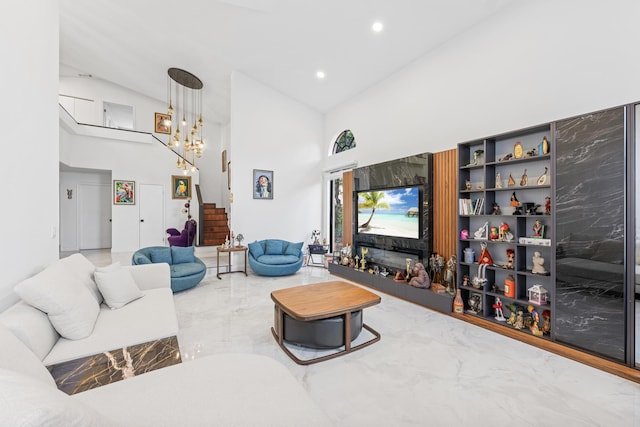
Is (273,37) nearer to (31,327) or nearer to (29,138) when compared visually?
(29,138)

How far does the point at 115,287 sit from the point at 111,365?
1.04 metres

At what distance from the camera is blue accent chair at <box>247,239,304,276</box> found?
16.6ft

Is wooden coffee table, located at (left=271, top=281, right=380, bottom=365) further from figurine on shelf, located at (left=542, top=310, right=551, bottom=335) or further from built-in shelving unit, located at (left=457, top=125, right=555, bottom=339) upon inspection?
figurine on shelf, located at (left=542, top=310, right=551, bottom=335)

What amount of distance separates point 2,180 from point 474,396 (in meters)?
3.37

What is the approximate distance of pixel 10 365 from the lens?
3.22 ft

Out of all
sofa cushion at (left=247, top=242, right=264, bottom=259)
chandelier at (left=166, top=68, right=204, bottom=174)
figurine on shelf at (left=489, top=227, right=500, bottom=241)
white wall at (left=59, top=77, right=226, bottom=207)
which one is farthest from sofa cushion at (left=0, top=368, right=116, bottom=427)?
white wall at (left=59, top=77, right=226, bottom=207)

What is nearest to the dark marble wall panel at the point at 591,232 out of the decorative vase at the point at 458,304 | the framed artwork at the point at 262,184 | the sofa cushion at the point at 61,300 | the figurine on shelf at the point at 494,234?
the figurine on shelf at the point at 494,234

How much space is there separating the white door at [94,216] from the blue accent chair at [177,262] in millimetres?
5056

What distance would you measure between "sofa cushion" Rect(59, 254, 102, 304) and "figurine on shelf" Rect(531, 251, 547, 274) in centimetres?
413

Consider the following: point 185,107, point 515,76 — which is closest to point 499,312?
point 515,76

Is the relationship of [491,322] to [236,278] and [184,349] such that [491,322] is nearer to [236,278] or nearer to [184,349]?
[184,349]

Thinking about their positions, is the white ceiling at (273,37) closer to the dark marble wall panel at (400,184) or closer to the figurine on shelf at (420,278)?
the dark marble wall panel at (400,184)

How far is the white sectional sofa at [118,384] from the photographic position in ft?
1.96

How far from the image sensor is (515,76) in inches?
121
